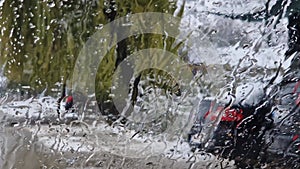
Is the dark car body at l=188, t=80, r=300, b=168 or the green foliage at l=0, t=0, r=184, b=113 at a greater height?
the green foliage at l=0, t=0, r=184, b=113

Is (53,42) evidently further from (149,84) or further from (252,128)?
(252,128)

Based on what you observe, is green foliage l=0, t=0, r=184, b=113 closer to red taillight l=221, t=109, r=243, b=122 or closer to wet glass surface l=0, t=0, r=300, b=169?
wet glass surface l=0, t=0, r=300, b=169

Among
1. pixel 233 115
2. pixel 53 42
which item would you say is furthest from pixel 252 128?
pixel 53 42

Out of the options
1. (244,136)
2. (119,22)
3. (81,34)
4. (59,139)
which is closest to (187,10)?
(119,22)

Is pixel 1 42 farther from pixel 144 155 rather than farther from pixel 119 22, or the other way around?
pixel 144 155

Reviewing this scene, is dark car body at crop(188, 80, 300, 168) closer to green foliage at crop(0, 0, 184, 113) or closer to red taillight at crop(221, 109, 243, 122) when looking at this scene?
red taillight at crop(221, 109, 243, 122)

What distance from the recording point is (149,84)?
4.10ft

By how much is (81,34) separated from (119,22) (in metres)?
0.12

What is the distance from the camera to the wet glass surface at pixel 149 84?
1.21 meters

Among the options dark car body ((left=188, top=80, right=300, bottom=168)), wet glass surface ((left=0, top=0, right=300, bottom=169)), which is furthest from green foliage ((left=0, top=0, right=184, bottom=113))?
dark car body ((left=188, top=80, right=300, bottom=168))

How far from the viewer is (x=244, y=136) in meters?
1.29

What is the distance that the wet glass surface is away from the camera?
3.99 ft

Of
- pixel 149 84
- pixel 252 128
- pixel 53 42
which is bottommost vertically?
pixel 252 128

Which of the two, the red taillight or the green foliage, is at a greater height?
the green foliage
